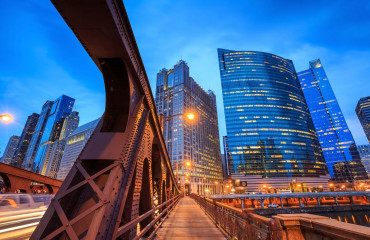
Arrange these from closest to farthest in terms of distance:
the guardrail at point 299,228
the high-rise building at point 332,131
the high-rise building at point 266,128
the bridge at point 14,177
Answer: the guardrail at point 299,228, the bridge at point 14,177, the high-rise building at point 266,128, the high-rise building at point 332,131

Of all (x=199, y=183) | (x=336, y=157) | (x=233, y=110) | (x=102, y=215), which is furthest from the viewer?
(x=336, y=157)

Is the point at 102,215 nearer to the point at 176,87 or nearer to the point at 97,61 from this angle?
the point at 97,61

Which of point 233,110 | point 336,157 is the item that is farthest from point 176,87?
point 336,157

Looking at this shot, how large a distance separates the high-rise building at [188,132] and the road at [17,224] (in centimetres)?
8343

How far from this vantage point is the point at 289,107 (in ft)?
384

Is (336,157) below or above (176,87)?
below

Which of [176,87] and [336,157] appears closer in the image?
[176,87]

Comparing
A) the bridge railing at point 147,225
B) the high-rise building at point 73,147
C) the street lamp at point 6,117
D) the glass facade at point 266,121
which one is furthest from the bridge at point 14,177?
the high-rise building at point 73,147

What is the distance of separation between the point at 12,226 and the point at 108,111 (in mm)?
8827

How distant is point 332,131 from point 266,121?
390 ft

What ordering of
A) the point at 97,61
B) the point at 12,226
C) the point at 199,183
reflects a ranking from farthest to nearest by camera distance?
the point at 199,183, the point at 12,226, the point at 97,61

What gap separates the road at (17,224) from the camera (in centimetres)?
662

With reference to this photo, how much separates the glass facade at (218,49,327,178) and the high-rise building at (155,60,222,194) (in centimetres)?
2345

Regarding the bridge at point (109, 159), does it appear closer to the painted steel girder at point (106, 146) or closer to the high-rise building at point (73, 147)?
the painted steel girder at point (106, 146)
